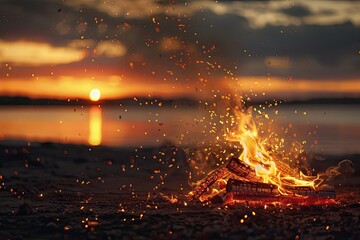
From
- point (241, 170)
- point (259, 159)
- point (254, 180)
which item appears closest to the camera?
point (241, 170)

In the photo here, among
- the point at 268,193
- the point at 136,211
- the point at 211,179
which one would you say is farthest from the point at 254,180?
the point at 136,211

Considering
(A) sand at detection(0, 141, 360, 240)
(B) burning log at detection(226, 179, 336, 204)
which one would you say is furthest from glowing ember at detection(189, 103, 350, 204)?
(A) sand at detection(0, 141, 360, 240)

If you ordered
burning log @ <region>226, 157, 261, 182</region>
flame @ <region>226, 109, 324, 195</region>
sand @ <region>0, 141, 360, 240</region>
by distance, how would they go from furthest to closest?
flame @ <region>226, 109, 324, 195</region> < burning log @ <region>226, 157, 261, 182</region> < sand @ <region>0, 141, 360, 240</region>

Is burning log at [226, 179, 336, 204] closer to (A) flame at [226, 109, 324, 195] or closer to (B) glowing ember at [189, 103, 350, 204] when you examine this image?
(B) glowing ember at [189, 103, 350, 204]

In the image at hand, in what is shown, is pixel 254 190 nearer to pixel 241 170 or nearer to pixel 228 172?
pixel 241 170

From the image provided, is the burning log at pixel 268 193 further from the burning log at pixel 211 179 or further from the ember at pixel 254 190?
the burning log at pixel 211 179

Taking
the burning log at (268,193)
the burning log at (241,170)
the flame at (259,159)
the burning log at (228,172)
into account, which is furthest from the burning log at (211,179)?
the burning log at (268,193)
